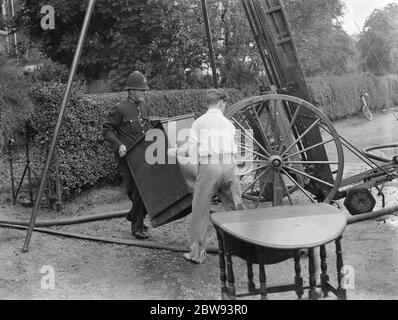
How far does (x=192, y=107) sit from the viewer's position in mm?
11445

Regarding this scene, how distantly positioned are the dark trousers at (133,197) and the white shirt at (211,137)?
1402mm

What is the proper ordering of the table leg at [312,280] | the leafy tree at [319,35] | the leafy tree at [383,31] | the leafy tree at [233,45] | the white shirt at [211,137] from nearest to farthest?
the table leg at [312,280] → the white shirt at [211,137] → the leafy tree at [233,45] → the leafy tree at [319,35] → the leafy tree at [383,31]

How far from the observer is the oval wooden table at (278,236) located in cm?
376

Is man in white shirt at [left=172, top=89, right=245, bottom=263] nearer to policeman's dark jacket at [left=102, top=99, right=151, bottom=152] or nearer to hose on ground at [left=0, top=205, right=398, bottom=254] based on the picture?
hose on ground at [left=0, top=205, right=398, bottom=254]

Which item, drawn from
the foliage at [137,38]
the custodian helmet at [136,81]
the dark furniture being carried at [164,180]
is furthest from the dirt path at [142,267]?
the foliage at [137,38]

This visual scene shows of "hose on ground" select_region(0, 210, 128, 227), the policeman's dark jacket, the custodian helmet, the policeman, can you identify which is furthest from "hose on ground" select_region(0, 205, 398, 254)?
the custodian helmet

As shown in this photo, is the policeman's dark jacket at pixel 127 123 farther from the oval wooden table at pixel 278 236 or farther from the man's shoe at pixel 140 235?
the oval wooden table at pixel 278 236

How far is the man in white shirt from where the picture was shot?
5.47 metres

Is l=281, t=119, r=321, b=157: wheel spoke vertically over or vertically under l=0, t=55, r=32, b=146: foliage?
under

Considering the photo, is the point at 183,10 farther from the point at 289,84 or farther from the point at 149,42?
the point at 289,84

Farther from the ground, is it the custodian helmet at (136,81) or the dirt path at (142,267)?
the custodian helmet at (136,81)

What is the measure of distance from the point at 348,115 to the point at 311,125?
1901 cm

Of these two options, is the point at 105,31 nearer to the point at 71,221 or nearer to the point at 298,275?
the point at 71,221

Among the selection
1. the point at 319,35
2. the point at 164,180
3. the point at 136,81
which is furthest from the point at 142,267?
the point at 319,35
